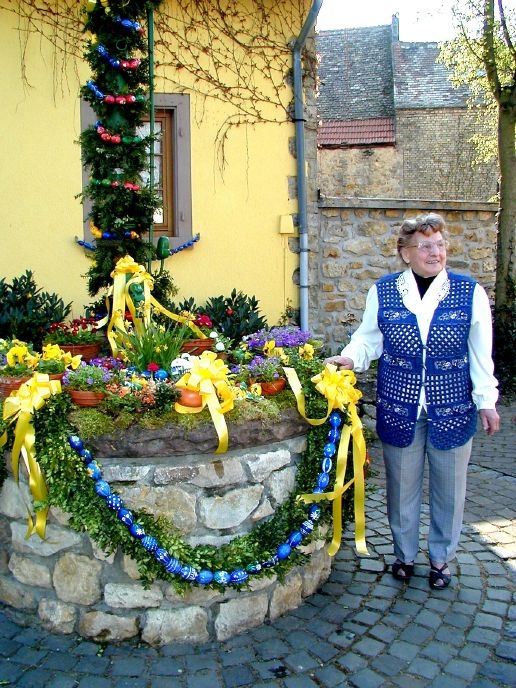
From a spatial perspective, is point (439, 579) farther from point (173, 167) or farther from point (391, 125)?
point (391, 125)

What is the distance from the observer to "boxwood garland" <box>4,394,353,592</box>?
8.96 feet

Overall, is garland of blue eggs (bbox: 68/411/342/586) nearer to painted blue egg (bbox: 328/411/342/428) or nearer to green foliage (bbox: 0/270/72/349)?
painted blue egg (bbox: 328/411/342/428)

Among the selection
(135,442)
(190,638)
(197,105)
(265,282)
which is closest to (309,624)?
(190,638)

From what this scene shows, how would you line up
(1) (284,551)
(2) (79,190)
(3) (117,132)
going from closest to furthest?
(1) (284,551)
(3) (117,132)
(2) (79,190)

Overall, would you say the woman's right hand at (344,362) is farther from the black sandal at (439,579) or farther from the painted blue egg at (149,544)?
the painted blue egg at (149,544)

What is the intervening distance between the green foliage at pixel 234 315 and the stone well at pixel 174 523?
312 centimetres

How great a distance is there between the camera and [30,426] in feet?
9.17

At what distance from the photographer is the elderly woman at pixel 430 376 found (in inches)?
122

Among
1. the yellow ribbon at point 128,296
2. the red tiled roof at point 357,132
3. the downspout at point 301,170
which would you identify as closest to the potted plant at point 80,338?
the yellow ribbon at point 128,296

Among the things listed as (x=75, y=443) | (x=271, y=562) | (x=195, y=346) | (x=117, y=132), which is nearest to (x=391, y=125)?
(x=195, y=346)

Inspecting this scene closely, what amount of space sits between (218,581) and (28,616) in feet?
3.07

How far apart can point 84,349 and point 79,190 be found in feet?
7.90

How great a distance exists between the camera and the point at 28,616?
3004mm

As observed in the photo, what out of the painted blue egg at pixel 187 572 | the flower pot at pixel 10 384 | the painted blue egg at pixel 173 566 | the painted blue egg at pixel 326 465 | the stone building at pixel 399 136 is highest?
the stone building at pixel 399 136
